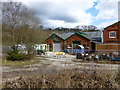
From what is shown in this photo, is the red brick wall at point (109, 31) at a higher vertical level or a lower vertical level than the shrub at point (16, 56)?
higher

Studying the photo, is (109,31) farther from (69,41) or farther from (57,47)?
(57,47)

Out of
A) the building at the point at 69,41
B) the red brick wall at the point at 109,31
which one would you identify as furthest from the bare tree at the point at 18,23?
the red brick wall at the point at 109,31

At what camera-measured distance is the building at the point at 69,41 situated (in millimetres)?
26234

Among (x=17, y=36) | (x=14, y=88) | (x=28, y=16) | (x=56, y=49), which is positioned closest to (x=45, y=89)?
(x=14, y=88)

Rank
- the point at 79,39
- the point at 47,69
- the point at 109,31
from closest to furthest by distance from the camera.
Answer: the point at 47,69, the point at 109,31, the point at 79,39

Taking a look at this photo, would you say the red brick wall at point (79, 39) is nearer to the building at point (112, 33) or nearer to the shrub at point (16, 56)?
the building at point (112, 33)

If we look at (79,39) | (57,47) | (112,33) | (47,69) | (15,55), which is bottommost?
(47,69)

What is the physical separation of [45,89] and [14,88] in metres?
0.97

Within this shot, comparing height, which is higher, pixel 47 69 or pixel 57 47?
pixel 57 47

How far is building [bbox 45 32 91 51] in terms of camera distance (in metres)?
26.2

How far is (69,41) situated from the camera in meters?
27.9

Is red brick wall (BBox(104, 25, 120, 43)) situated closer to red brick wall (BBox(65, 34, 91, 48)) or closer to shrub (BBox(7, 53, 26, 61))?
red brick wall (BBox(65, 34, 91, 48))

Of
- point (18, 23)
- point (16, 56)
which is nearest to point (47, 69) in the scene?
point (16, 56)

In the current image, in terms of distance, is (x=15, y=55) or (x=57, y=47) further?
(x=57, y=47)
